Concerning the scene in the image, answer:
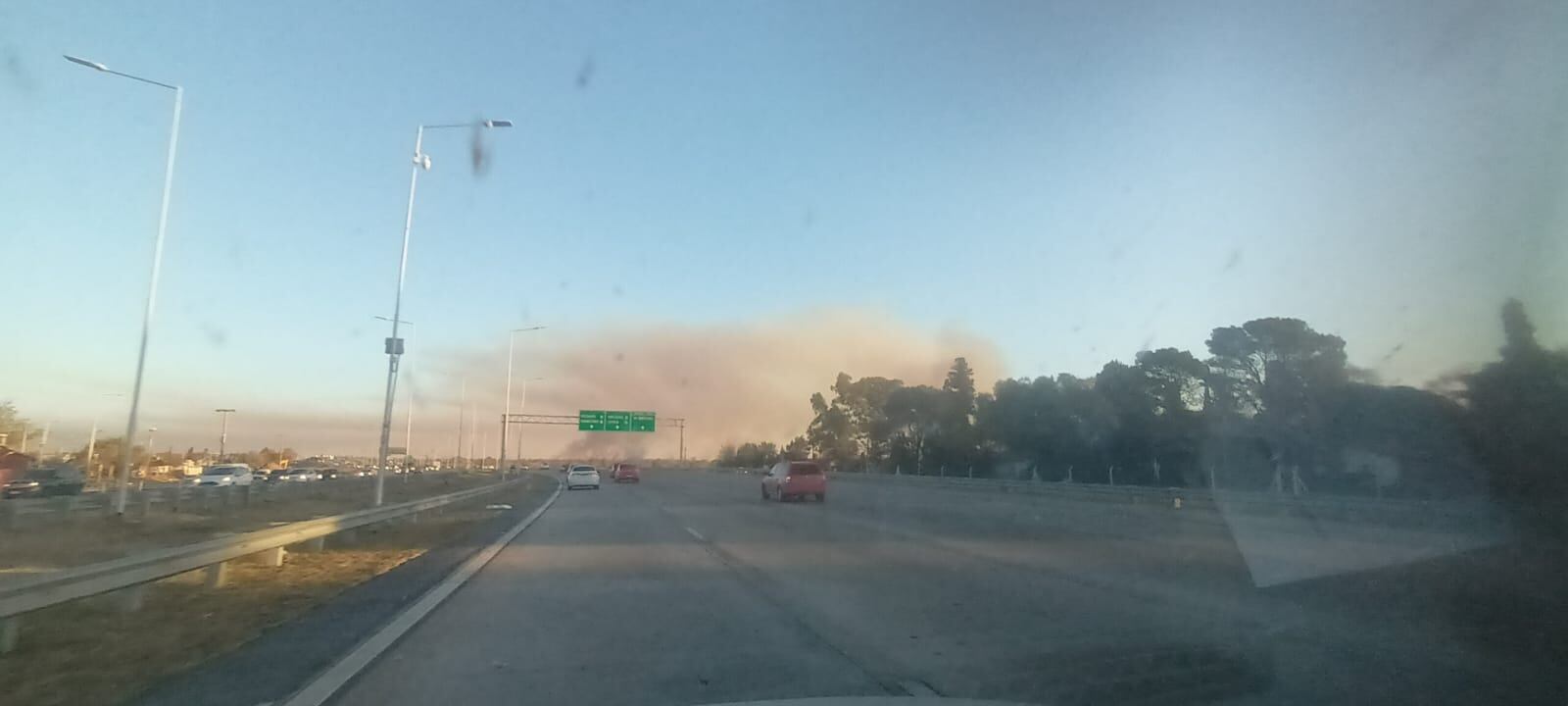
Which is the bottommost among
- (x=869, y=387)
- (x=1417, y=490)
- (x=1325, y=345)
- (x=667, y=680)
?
(x=667, y=680)

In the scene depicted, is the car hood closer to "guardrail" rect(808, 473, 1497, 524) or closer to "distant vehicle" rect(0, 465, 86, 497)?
"guardrail" rect(808, 473, 1497, 524)

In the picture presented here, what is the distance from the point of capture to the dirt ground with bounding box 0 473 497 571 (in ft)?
65.9

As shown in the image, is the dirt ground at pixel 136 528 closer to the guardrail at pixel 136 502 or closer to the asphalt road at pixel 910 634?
the guardrail at pixel 136 502

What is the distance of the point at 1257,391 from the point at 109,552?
32995mm

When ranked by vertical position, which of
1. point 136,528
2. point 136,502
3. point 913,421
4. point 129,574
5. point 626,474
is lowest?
point 129,574

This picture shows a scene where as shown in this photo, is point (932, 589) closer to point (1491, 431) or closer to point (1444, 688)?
Answer: point (1444, 688)

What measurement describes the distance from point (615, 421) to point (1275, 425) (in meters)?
62.0

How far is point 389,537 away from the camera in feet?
83.7

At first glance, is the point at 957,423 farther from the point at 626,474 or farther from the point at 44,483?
the point at 44,483

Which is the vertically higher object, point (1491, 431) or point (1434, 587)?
point (1491, 431)

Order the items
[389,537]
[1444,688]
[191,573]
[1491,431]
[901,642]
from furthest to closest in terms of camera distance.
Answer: [389,537]
[1491,431]
[191,573]
[901,642]
[1444,688]

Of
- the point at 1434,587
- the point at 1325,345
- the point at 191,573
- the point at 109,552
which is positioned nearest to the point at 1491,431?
the point at 1325,345

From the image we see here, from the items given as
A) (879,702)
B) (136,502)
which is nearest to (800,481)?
(136,502)

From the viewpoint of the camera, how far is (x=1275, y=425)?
120 feet
